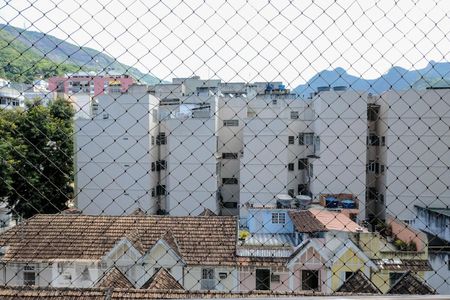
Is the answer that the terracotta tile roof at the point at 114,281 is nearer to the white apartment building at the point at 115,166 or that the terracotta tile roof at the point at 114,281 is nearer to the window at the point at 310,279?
the window at the point at 310,279

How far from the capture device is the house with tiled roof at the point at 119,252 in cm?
387

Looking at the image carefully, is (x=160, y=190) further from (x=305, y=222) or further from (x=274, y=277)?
(x=274, y=277)

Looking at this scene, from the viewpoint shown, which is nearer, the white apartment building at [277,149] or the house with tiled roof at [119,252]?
the house with tiled roof at [119,252]

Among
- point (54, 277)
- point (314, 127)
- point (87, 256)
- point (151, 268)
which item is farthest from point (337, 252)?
point (314, 127)

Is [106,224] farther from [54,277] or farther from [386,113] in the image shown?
[386,113]

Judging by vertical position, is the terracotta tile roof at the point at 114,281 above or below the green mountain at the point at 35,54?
below

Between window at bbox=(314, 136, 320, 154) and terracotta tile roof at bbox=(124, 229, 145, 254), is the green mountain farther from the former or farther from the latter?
window at bbox=(314, 136, 320, 154)

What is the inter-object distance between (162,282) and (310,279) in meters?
1.53

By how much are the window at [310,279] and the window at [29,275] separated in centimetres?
258

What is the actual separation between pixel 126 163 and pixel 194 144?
53.2 inches

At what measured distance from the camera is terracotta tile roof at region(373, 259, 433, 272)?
3938mm

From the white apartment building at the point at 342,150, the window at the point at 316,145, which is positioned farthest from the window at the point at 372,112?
the window at the point at 316,145

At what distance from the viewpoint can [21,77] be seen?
1.30 metres

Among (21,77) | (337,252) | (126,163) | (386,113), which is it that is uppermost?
(386,113)
